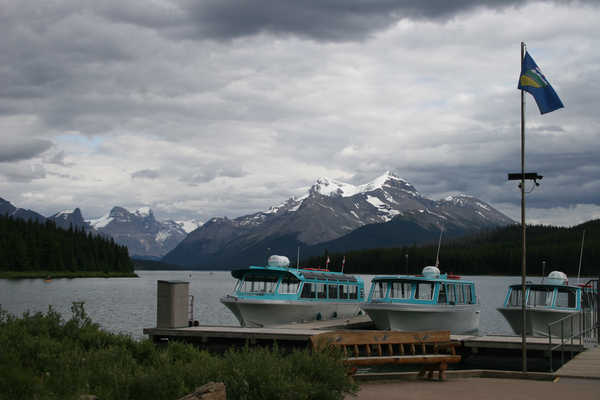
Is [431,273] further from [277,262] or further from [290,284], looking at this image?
[277,262]

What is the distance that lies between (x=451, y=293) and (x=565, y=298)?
5.70m

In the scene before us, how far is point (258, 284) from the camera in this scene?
→ 120 ft

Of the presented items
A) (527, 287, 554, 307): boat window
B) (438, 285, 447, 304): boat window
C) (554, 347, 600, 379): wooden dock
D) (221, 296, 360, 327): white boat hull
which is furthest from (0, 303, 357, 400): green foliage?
(527, 287, 554, 307): boat window

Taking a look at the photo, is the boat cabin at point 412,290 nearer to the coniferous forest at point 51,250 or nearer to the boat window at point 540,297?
the boat window at point 540,297

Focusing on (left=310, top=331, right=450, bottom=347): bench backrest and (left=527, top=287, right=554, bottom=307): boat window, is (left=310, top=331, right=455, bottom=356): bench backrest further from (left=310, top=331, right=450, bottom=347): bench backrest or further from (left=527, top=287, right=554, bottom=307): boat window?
(left=527, top=287, right=554, bottom=307): boat window

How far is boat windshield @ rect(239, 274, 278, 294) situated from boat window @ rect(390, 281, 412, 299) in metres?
6.46

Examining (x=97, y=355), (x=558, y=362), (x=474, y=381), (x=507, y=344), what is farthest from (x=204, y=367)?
(x=558, y=362)

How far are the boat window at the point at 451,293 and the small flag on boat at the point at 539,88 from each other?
61.4 feet

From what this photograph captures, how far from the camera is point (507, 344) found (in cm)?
2480

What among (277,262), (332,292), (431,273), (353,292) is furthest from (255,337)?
(353,292)

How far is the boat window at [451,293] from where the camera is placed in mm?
35312

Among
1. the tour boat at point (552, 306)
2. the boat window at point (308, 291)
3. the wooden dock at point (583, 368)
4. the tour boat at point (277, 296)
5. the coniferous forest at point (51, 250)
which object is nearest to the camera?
the wooden dock at point (583, 368)

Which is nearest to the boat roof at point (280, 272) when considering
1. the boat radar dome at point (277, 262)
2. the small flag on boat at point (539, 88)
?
the boat radar dome at point (277, 262)

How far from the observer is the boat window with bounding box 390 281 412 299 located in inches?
1357
